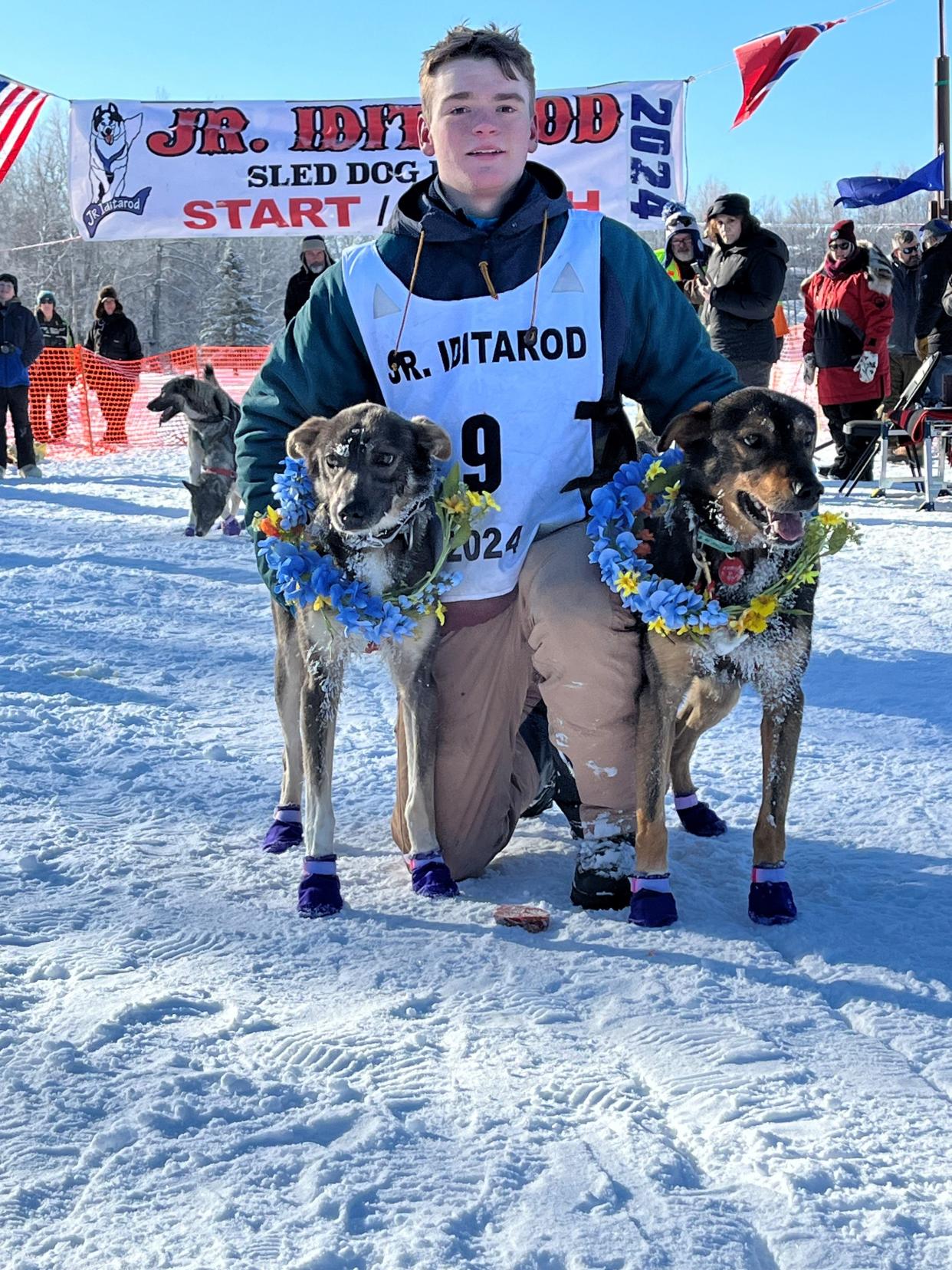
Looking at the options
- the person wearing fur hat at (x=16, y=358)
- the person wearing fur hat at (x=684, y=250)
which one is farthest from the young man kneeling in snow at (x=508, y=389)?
the person wearing fur hat at (x=16, y=358)

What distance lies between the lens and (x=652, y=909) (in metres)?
2.65

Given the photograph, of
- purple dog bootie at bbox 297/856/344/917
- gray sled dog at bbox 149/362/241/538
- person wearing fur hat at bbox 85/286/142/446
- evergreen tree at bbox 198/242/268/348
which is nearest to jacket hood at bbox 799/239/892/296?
gray sled dog at bbox 149/362/241/538

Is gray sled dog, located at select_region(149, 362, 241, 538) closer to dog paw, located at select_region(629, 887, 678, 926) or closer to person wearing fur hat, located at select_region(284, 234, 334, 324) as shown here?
person wearing fur hat, located at select_region(284, 234, 334, 324)

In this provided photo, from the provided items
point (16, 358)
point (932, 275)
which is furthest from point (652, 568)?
point (16, 358)

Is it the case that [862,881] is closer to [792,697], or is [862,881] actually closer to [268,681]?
[792,697]

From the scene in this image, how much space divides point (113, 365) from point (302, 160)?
18.6 ft

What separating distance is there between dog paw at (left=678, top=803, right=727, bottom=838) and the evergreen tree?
135 ft

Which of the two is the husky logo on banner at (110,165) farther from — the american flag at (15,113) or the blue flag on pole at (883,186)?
the blue flag on pole at (883,186)

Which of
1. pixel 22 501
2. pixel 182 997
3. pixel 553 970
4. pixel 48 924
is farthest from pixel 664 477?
pixel 22 501

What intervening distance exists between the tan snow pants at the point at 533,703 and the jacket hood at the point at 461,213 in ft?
2.43

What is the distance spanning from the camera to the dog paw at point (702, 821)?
10.8 feet

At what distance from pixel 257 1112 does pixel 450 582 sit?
132 cm

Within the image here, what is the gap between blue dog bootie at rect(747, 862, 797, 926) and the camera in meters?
2.66

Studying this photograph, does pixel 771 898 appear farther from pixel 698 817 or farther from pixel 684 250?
pixel 684 250
